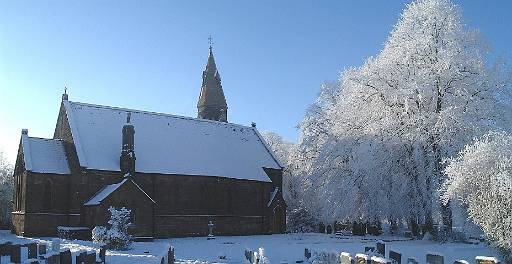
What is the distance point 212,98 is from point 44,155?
20.3 m

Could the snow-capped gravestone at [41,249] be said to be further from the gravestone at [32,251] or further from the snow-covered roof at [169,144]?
the snow-covered roof at [169,144]

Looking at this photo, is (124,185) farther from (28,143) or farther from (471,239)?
(471,239)

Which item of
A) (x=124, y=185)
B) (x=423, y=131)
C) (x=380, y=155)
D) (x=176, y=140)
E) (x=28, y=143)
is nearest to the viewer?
(x=423, y=131)

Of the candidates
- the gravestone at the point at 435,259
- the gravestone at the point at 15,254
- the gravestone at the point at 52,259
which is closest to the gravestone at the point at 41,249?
the gravestone at the point at 15,254

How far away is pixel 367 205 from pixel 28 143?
78.7ft

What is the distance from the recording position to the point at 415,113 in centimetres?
3222

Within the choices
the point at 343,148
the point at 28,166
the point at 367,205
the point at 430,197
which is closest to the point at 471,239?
the point at 430,197

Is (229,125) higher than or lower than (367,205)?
higher

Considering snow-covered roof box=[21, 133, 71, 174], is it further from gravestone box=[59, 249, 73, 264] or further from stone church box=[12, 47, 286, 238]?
gravestone box=[59, 249, 73, 264]

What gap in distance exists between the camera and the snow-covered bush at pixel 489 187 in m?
19.5

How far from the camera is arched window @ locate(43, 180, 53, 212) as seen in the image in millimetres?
36219

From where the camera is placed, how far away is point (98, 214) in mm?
33812

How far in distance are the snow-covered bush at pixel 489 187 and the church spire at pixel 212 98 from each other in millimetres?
32013

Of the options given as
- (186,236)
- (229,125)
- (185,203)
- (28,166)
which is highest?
(229,125)
